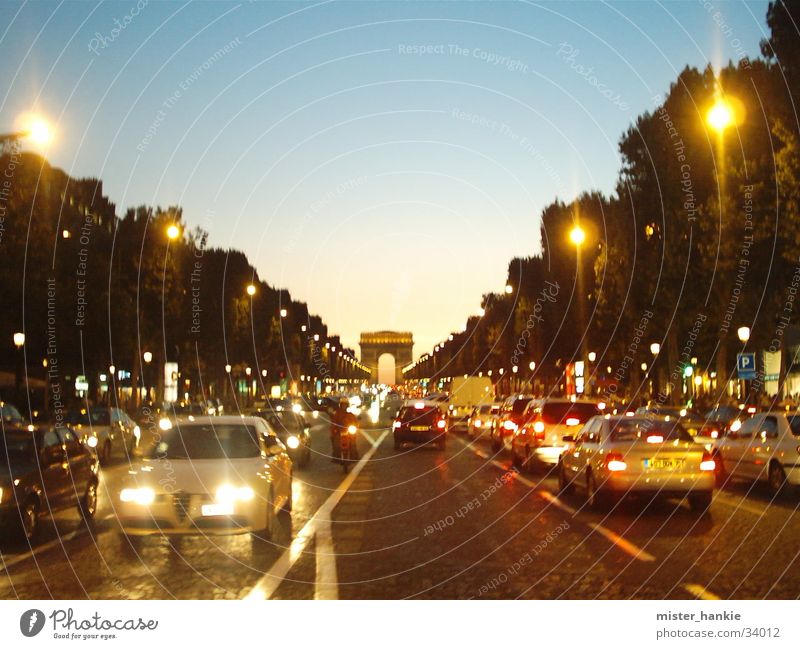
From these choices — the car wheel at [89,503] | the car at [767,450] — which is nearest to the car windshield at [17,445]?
the car wheel at [89,503]

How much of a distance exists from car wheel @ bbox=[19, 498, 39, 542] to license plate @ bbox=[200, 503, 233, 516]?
100 inches

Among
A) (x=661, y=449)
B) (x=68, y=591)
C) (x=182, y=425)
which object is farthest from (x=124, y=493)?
(x=661, y=449)

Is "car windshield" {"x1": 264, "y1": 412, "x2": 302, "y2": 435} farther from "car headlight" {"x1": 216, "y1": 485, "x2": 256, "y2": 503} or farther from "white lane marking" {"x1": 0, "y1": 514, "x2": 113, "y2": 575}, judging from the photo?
"car headlight" {"x1": 216, "y1": 485, "x2": 256, "y2": 503}

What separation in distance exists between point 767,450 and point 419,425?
20.3 m

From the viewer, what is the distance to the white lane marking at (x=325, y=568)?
10.6 m

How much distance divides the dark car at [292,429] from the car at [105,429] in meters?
4.48

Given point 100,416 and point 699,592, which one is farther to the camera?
point 100,416

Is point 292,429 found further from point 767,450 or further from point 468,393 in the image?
point 468,393

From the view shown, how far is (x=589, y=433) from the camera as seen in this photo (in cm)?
2125

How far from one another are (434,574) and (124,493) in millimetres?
4911

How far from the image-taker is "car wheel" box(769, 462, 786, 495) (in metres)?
22.5

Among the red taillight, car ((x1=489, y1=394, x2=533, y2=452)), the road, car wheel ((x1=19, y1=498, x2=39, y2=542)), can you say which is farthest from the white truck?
car wheel ((x1=19, y1=498, x2=39, y2=542))

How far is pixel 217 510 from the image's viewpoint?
14617 mm

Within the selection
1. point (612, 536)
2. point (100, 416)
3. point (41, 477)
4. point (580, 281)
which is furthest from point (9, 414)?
point (580, 281)
